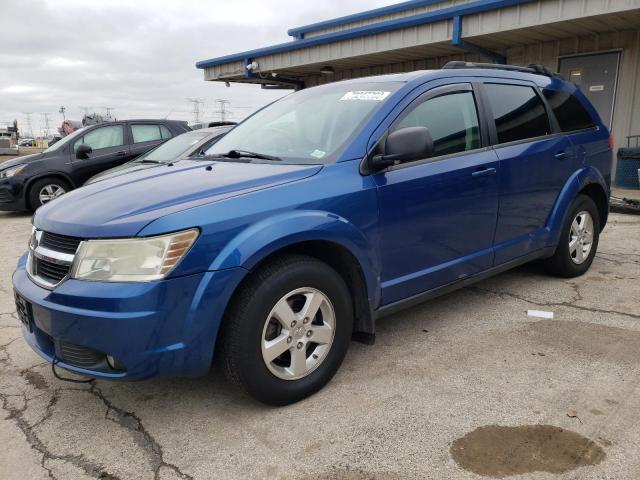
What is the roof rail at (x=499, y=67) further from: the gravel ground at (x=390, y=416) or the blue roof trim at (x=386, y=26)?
the blue roof trim at (x=386, y=26)

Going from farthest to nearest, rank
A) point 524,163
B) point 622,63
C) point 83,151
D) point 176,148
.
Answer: point 622,63 < point 83,151 < point 176,148 < point 524,163

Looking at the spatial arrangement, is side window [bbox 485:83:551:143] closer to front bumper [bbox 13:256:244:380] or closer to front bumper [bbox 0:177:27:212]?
front bumper [bbox 13:256:244:380]

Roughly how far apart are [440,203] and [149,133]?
308 inches

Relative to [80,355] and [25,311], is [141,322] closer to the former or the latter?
[80,355]

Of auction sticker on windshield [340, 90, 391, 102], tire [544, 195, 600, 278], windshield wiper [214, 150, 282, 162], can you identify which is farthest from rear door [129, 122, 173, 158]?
tire [544, 195, 600, 278]

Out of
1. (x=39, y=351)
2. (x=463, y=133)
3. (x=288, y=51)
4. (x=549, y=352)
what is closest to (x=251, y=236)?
(x=39, y=351)

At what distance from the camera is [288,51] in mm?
12984

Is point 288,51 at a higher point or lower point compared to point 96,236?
higher

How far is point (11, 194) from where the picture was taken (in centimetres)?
862

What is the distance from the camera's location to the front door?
302 centimetres

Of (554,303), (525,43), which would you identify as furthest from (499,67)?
(525,43)

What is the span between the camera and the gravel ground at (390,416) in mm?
2244

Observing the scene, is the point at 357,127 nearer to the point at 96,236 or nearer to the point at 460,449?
the point at 96,236

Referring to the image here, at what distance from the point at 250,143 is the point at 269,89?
14.2 metres
